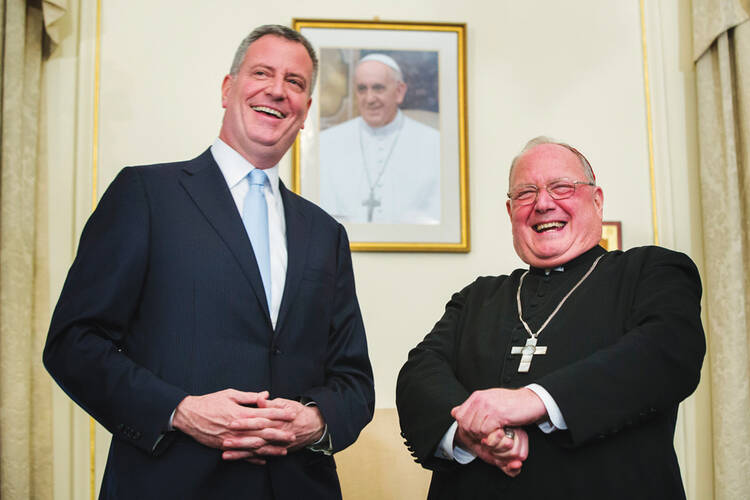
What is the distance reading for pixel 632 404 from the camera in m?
2.02

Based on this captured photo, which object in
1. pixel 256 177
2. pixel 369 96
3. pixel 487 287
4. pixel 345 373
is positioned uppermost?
pixel 369 96

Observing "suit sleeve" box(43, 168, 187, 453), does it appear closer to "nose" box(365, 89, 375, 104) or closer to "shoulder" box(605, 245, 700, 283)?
"shoulder" box(605, 245, 700, 283)

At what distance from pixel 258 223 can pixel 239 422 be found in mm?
647

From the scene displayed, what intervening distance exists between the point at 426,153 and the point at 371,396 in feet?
5.58

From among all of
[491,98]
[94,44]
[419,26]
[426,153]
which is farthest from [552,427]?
[94,44]

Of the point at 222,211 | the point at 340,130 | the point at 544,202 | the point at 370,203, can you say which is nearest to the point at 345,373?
the point at 222,211

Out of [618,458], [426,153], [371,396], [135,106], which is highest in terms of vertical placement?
[135,106]

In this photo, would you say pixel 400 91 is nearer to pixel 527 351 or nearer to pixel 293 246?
pixel 293 246

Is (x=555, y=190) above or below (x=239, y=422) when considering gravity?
above

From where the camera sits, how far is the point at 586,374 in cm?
202

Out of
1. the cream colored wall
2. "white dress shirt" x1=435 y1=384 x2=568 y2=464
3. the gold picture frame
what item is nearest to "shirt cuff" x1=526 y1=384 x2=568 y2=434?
"white dress shirt" x1=435 y1=384 x2=568 y2=464

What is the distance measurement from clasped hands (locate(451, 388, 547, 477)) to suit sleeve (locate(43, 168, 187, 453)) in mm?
780

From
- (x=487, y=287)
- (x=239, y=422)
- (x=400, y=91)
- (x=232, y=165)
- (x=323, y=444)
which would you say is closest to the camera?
(x=239, y=422)

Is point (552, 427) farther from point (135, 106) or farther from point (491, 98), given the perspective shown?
point (135, 106)
